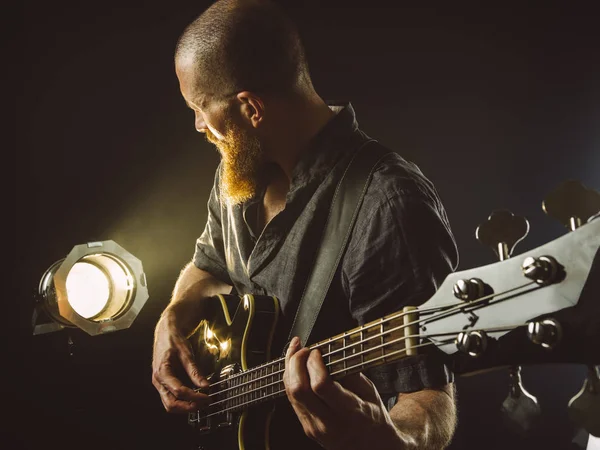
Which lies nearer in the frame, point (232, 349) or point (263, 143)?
point (232, 349)

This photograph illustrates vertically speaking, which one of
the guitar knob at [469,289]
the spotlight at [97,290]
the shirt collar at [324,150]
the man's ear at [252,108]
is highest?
the man's ear at [252,108]

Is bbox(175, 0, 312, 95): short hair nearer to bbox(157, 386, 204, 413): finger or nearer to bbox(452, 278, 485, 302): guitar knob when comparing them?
bbox(157, 386, 204, 413): finger

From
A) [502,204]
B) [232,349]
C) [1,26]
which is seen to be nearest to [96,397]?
[232,349]

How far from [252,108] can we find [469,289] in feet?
3.56

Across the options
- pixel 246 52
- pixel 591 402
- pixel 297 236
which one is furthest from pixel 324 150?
pixel 591 402

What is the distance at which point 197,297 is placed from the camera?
6.51ft

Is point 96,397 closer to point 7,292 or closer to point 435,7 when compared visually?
point 7,292

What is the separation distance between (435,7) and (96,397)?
230 centimetres

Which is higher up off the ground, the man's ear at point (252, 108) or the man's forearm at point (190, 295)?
the man's ear at point (252, 108)

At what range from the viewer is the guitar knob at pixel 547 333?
772 millimetres

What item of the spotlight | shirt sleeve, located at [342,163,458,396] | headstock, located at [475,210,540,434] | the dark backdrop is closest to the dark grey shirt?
shirt sleeve, located at [342,163,458,396]

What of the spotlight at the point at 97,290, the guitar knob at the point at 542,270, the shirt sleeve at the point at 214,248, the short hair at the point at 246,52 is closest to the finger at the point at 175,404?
the shirt sleeve at the point at 214,248

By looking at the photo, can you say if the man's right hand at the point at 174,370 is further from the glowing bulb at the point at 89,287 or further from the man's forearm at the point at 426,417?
the man's forearm at the point at 426,417

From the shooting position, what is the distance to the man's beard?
1.83 meters
